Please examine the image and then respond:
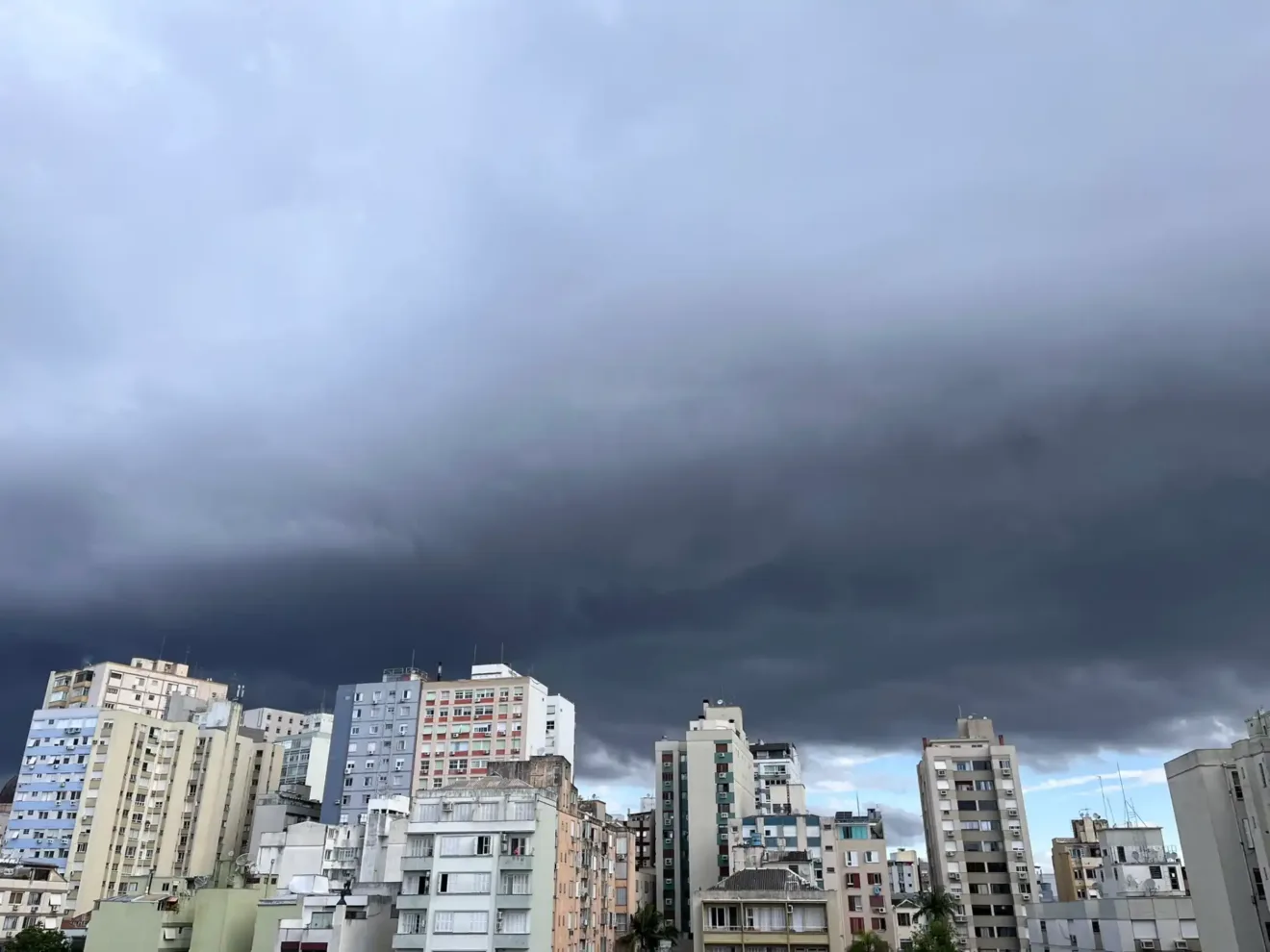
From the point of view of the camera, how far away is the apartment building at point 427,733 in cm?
17712

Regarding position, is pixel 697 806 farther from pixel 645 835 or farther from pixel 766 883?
pixel 766 883

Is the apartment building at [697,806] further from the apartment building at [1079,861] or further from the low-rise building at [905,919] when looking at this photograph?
the apartment building at [1079,861]

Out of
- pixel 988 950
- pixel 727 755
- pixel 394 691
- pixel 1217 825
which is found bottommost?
pixel 988 950

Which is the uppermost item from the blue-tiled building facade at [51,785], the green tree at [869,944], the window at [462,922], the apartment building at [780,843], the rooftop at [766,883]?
the blue-tiled building facade at [51,785]

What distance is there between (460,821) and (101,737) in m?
107

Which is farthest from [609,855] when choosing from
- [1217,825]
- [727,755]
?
[1217,825]

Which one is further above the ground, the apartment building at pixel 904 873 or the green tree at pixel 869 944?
the apartment building at pixel 904 873

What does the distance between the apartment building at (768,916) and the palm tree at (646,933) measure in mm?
16611

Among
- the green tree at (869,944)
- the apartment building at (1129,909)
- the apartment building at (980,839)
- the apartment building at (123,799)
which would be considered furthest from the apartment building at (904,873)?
the apartment building at (123,799)

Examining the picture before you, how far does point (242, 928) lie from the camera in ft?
358

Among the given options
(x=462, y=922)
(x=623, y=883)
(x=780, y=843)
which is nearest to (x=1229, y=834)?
(x=462, y=922)

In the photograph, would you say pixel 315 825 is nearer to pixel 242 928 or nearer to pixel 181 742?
pixel 242 928

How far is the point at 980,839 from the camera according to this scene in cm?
14550

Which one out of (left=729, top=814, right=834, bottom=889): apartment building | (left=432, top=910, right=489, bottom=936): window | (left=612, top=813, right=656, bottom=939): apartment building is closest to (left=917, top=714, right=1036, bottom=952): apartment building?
(left=729, top=814, right=834, bottom=889): apartment building
